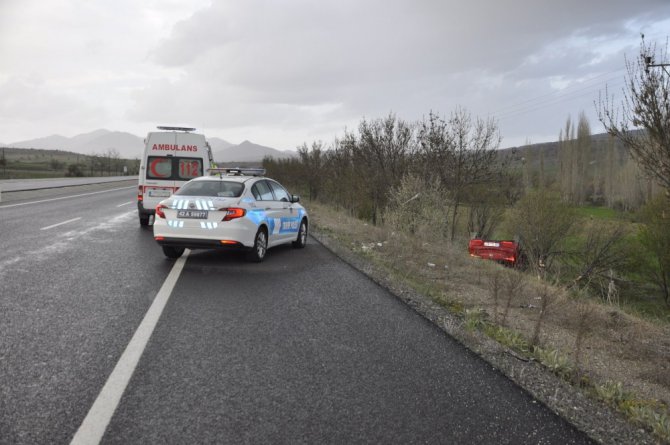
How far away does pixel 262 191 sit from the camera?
1038 centimetres

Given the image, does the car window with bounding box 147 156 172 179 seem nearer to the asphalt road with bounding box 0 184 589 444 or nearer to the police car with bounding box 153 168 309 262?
the police car with bounding box 153 168 309 262

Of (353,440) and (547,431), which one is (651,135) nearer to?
(547,431)

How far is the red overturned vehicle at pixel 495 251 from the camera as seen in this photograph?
20.5 metres

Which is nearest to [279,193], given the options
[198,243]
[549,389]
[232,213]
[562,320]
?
[232,213]

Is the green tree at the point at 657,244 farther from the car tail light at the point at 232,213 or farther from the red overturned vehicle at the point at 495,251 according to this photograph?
the car tail light at the point at 232,213

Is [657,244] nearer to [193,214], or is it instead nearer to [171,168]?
[171,168]

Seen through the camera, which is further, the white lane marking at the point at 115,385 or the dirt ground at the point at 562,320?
the dirt ground at the point at 562,320

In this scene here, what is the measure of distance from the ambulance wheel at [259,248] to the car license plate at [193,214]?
100cm

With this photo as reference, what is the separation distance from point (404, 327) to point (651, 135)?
464 centimetres

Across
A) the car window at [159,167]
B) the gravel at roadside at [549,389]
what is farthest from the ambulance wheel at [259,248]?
the car window at [159,167]

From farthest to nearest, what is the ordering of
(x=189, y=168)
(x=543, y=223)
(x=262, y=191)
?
(x=543, y=223) < (x=189, y=168) < (x=262, y=191)

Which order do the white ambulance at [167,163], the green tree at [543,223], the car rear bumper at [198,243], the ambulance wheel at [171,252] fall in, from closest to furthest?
1. the car rear bumper at [198,243]
2. the ambulance wheel at [171,252]
3. the white ambulance at [167,163]
4. the green tree at [543,223]

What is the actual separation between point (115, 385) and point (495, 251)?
1892 centimetres

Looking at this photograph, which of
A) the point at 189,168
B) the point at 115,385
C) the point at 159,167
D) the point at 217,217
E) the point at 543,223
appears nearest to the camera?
the point at 115,385
